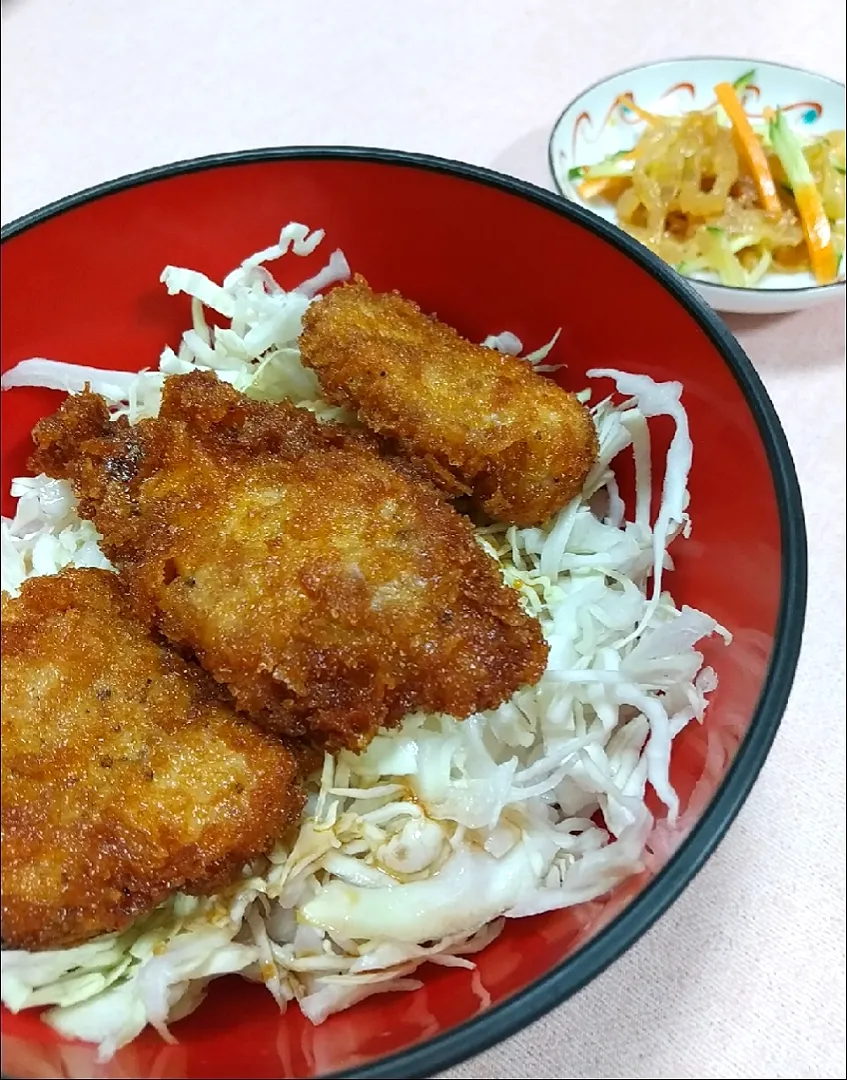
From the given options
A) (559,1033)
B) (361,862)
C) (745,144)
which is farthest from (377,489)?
(745,144)

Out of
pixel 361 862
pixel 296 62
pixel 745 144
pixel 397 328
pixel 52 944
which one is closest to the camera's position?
pixel 52 944

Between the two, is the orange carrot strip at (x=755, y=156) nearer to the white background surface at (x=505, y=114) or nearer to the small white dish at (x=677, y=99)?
the small white dish at (x=677, y=99)

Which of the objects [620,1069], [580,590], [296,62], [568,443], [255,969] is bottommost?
[620,1069]

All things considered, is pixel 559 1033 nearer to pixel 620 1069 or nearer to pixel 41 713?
pixel 620 1069

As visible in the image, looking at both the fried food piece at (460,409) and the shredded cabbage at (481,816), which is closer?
the shredded cabbage at (481,816)

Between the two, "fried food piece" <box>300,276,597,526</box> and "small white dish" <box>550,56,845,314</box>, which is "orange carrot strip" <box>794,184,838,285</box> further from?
"fried food piece" <box>300,276,597,526</box>

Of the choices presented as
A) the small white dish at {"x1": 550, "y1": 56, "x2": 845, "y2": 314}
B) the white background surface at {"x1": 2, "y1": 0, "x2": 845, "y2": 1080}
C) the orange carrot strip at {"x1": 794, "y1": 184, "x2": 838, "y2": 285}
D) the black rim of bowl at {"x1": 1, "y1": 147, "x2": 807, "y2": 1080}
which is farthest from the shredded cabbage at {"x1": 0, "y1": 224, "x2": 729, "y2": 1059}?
the small white dish at {"x1": 550, "y1": 56, "x2": 845, "y2": 314}

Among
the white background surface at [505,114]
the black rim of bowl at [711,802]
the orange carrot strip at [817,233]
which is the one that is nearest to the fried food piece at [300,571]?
the black rim of bowl at [711,802]
